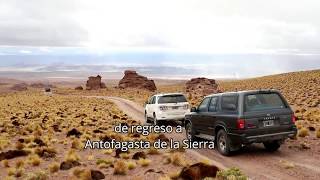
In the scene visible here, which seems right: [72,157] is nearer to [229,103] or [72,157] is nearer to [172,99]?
[229,103]

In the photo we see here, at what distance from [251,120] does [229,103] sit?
1171 mm

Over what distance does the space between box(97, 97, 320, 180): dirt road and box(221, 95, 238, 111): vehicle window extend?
4.89ft

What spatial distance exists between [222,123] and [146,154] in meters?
2.74

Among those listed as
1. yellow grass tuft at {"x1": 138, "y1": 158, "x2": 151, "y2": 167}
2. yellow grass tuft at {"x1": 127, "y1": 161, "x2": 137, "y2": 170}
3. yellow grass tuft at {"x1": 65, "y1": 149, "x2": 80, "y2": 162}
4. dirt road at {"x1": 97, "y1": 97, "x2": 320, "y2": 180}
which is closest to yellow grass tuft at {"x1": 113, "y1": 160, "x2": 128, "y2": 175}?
yellow grass tuft at {"x1": 127, "y1": 161, "x2": 137, "y2": 170}

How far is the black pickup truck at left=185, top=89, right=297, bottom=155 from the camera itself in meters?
12.9

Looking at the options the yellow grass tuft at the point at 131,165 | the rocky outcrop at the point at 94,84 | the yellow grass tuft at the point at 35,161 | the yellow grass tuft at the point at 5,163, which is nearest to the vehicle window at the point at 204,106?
the yellow grass tuft at the point at 131,165

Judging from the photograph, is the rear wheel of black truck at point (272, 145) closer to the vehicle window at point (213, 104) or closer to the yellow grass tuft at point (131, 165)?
the vehicle window at point (213, 104)

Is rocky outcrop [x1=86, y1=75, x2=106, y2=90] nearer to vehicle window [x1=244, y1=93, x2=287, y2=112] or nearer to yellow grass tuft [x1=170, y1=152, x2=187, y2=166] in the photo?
vehicle window [x1=244, y1=93, x2=287, y2=112]

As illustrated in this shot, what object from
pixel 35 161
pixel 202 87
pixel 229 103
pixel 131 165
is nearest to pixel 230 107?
pixel 229 103

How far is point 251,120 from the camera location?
42.2 ft

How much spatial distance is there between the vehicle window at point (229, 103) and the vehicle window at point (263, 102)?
358 millimetres

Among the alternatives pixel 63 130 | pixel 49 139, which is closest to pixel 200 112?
pixel 49 139

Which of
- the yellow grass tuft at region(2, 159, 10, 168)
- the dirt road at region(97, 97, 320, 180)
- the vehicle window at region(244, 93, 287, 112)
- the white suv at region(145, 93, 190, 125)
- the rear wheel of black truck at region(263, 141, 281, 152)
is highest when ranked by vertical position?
the vehicle window at region(244, 93, 287, 112)

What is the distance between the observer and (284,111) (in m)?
13.3
